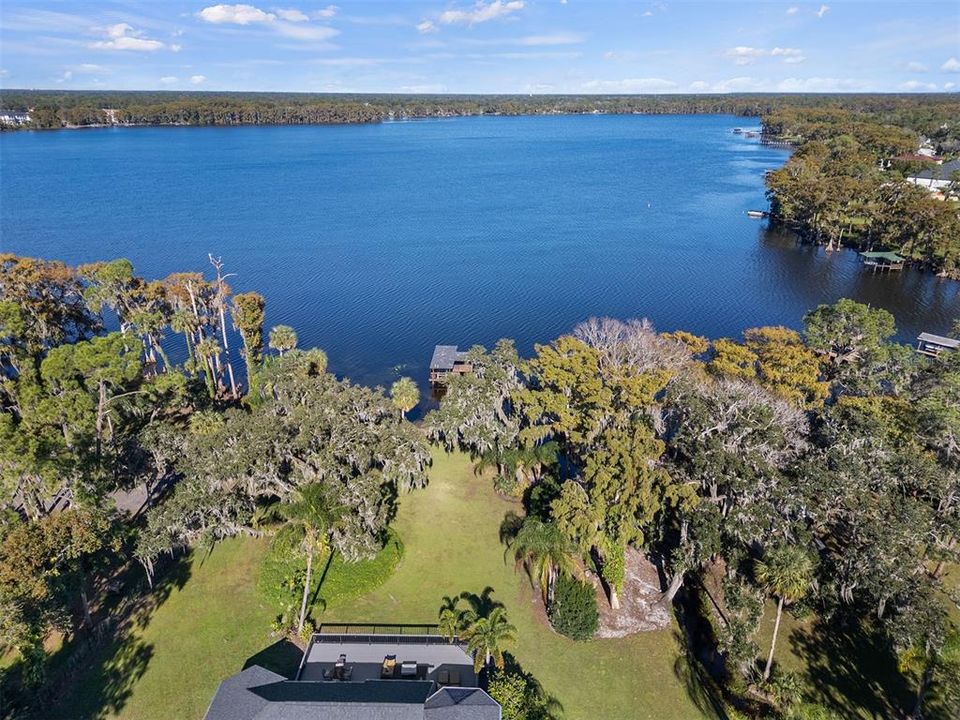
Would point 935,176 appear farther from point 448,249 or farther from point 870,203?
point 448,249

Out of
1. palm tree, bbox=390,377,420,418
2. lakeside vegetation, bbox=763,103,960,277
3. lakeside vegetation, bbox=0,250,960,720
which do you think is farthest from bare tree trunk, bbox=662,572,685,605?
lakeside vegetation, bbox=763,103,960,277

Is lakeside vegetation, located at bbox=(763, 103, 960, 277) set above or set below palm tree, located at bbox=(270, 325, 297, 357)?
above

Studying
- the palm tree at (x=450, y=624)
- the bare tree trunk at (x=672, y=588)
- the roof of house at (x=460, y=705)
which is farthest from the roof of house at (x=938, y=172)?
the roof of house at (x=460, y=705)

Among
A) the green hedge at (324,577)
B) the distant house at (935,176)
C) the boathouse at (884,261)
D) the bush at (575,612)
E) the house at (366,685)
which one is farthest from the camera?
the distant house at (935,176)

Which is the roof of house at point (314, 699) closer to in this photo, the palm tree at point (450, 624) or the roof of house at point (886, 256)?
the palm tree at point (450, 624)

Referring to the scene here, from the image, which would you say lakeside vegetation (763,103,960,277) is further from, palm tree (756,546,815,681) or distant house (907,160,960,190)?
palm tree (756,546,815,681)

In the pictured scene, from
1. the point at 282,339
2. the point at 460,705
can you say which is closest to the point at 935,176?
the point at 282,339
